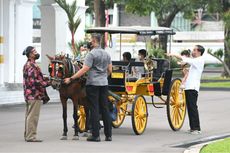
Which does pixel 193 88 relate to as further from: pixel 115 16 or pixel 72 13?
pixel 115 16

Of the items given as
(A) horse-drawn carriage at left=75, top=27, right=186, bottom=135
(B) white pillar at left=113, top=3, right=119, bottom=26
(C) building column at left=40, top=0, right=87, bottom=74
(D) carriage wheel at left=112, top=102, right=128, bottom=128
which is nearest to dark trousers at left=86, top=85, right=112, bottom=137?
(A) horse-drawn carriage at left=75, top=27, right=186, bottom=135

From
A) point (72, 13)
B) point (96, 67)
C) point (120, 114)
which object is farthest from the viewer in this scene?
point (72, 13)

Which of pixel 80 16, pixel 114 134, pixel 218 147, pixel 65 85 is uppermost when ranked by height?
pixel 80 16

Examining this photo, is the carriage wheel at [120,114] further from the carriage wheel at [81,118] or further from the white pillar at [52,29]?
the white pillar at [52,29]

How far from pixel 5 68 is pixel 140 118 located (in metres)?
12.8

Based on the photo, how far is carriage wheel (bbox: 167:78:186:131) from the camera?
17.6m

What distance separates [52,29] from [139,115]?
1608 centimetres

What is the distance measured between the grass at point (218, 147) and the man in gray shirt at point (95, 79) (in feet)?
6.64

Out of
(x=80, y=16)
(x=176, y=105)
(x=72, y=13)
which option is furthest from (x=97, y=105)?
(x=80, y=16)

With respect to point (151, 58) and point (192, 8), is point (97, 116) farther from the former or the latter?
point (192, 8)

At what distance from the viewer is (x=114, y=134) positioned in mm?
16875

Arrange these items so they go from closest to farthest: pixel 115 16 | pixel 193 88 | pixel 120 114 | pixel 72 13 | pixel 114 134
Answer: pixel 114 134 → pixel 193 88 → pixel 120 114 → pixel 72 13 → pixel 115 16

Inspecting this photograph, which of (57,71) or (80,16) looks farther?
(80,16)

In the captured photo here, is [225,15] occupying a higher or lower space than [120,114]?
higher
